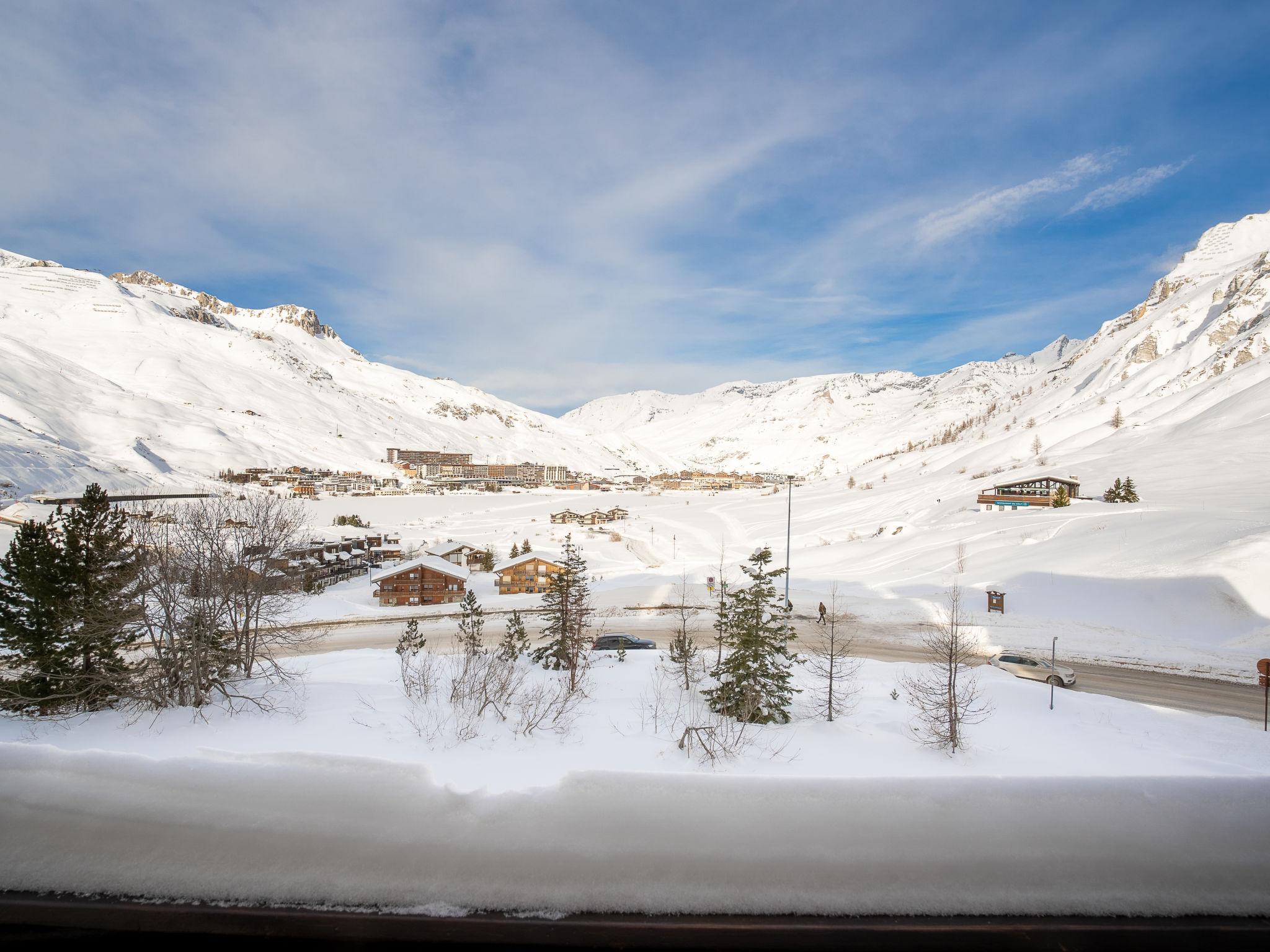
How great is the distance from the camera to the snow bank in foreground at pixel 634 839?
19.4 ft

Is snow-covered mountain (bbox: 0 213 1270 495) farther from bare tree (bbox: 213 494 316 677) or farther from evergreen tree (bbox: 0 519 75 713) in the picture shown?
evergreen tree (bbox: 0 519 75 713)

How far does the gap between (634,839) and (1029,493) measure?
5271 cm

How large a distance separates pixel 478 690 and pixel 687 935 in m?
4.40

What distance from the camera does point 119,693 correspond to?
28.2ft

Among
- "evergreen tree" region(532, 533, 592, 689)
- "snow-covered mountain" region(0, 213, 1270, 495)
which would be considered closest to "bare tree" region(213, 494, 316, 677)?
"evergreen tree" region(532, 533, 592, 689)

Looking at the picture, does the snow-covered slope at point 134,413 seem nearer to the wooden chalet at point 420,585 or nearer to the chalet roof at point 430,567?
the chalet roof at point 430,567

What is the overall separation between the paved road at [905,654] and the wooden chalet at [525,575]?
8.84 metres

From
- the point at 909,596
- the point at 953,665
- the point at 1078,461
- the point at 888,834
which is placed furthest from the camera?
the point at 1078,461

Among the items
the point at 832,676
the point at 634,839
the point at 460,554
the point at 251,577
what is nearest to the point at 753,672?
the point at 832,676

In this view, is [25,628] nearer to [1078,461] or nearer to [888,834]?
[888,834]

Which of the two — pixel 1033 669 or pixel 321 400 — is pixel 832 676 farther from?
pixel 321 400

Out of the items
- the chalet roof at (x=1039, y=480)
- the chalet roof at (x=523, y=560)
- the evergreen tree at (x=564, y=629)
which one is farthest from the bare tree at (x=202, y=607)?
the chalet roof at (x=1039, y=480)

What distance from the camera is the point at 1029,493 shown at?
4709cm

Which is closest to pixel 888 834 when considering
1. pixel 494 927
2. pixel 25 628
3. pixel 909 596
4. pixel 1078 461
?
pixel 494 927
